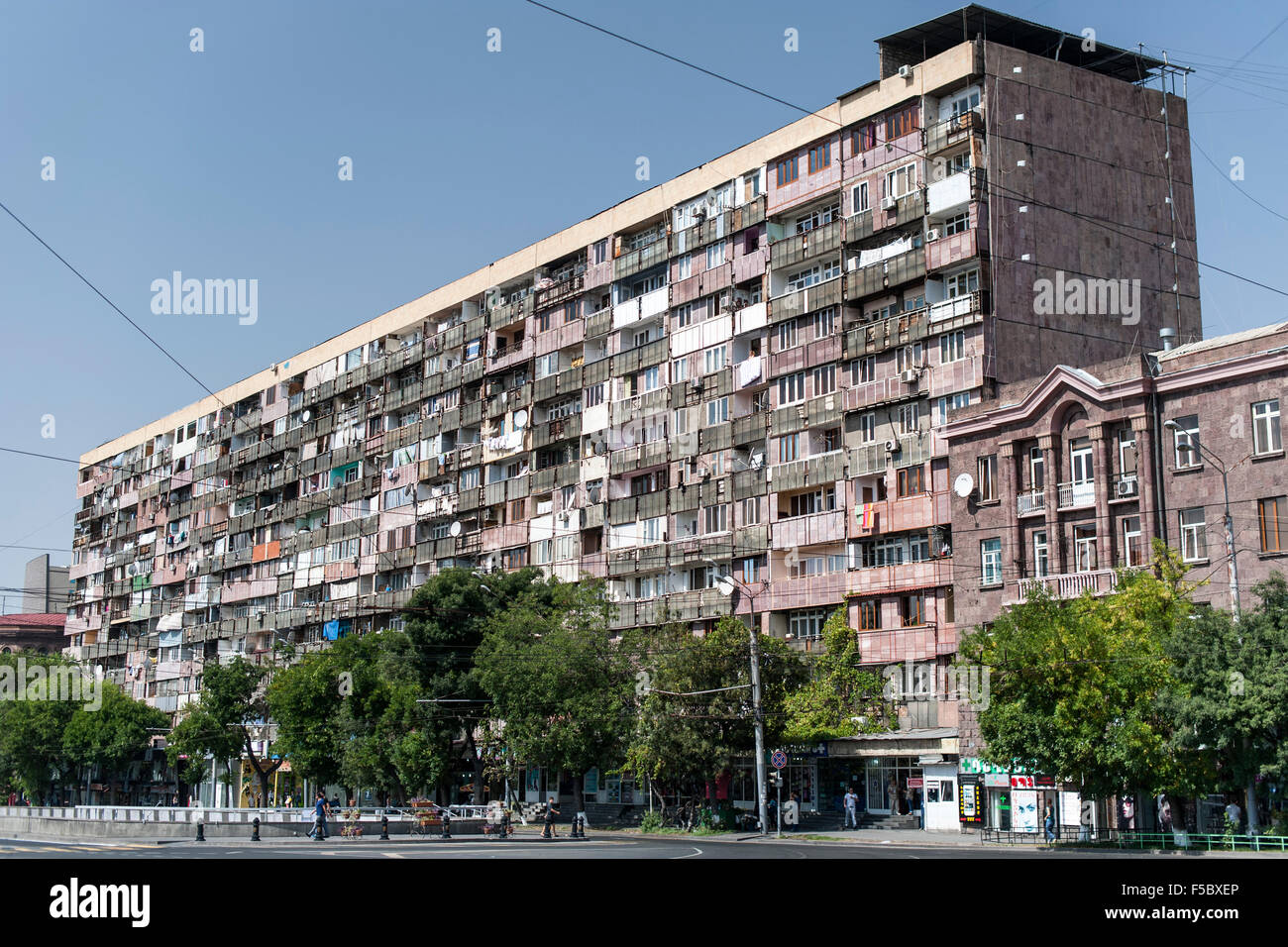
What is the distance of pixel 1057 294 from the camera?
52719 millimetres

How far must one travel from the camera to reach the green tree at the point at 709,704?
51.7 meters

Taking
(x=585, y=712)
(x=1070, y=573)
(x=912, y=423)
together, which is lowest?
(x=585, y=712)

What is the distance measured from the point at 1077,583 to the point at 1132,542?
2.22 m

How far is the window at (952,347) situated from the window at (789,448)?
825 cm

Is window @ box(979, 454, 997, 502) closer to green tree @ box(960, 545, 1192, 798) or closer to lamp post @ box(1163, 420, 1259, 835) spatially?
lamp post @ box(1163, 420, 1259, 835)

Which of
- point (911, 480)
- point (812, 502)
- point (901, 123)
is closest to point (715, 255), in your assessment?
point (901, 123)

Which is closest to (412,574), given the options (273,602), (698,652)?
(273,602)

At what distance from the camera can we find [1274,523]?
4088cm

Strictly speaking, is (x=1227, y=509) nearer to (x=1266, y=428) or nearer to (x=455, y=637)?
(x=1266, y=428)

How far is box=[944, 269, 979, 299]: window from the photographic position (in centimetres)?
5209

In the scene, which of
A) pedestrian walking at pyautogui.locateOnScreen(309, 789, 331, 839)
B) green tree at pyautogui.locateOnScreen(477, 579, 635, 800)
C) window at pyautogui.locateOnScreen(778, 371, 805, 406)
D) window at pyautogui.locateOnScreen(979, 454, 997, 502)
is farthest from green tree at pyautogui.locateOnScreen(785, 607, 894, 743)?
pedestrian walking at pyautogui.locateOnScreen(309, 789, 331, 839)

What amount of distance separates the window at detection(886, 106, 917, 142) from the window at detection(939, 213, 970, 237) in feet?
14.5
